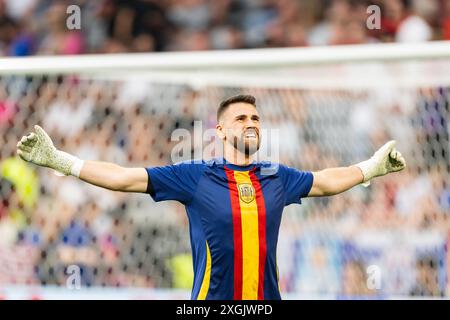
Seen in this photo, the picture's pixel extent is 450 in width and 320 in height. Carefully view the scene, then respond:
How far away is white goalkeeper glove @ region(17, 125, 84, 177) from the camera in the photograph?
4270 mm

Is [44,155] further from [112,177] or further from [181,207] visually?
[181,207]

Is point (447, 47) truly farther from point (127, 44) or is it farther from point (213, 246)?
point (127, 44)

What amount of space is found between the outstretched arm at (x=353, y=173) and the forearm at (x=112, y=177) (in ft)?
2.95

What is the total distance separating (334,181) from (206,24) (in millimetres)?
4593

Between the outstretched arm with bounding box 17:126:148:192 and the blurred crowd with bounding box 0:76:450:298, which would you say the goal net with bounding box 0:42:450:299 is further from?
the outstretched arm with bounding box 17:126:148:192

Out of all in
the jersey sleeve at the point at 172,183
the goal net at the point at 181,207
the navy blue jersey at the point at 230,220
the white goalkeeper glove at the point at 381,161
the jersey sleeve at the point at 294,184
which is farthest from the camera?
the goal net at the point at 181,207

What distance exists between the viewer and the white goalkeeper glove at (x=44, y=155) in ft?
14.0

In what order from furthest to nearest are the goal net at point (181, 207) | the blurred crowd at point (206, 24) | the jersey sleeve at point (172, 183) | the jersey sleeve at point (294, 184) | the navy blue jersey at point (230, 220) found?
1. the blurred crowd at point (206, 24)
2. the goal net at point (181, 207)
3. the jersey sleeve at point (294, 184)
4. the jersey sleeve at point (172, 183)
5. the navy blue jersey at point (230, 220)

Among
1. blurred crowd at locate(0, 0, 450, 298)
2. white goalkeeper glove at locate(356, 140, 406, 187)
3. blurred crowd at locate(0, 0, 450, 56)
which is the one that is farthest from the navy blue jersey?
blurred crowd at locate(0, 0, 450, 56)

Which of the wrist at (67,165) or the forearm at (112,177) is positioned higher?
the wrist at (67,165)

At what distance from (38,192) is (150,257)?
936 millimetres

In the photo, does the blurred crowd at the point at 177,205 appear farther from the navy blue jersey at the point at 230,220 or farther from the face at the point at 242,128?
the navy blue jersey at the point at 230,220

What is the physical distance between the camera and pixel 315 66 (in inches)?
219

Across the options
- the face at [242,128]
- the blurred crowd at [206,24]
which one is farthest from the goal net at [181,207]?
the blurred crowd at [206,24]
